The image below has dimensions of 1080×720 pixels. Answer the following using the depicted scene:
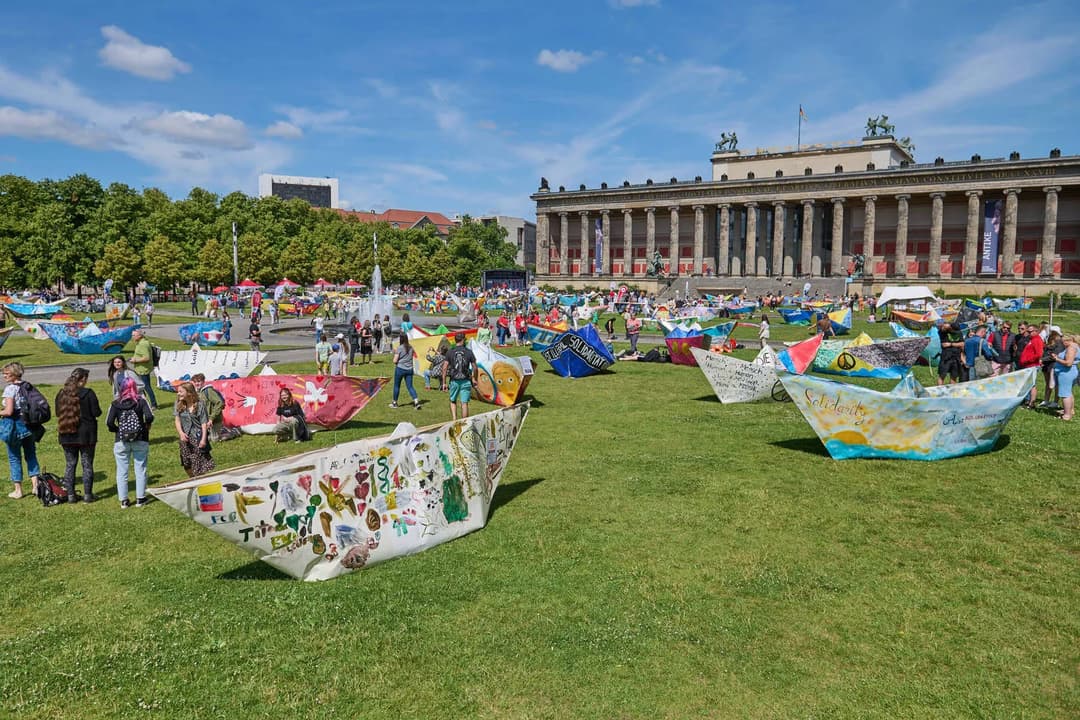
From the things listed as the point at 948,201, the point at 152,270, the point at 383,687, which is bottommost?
the point at 383,687

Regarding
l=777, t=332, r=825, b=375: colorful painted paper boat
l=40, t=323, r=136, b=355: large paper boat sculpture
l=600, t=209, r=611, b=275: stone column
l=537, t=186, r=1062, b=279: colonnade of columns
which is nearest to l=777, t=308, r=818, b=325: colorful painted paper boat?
l=777, t=332, r=825, b=375: colorful painted paper boat

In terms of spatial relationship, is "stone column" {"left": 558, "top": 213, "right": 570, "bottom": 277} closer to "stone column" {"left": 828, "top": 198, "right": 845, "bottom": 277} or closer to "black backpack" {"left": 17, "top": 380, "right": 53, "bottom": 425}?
"stone column" {"left": 828, "top": 198, "right": 845, "bottom": 277}

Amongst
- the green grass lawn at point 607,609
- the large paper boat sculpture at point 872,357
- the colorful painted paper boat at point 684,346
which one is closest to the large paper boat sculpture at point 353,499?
the green grass lawn at point 607,609

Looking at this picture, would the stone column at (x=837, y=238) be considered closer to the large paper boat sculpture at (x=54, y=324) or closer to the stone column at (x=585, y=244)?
the stone column at (x=585, y=244)

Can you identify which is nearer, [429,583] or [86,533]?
[429,583]

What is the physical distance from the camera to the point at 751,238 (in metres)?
87.9

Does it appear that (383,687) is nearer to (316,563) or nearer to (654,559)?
(316,563)

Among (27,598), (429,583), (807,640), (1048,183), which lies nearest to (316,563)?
(429,583)

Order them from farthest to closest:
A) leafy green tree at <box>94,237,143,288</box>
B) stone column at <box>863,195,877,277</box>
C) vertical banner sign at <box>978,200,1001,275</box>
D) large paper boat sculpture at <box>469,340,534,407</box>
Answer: stone column at <box>863,195,877,277</box>, leafy green tree at <box>94,237,143,288</box>, vertical banner sign at <box>978,200,1001,275</box>, large paper boat sculpture at <box>469,340,534,407</box>

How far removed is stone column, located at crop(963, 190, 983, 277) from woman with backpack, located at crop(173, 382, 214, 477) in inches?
3224

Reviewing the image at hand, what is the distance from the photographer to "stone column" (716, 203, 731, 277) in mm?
89438

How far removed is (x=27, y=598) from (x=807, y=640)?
7.47m

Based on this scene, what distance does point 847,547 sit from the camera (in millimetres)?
8555

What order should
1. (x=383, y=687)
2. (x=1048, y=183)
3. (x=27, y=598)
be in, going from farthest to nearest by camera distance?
(x=1048, y=183), (x=27, y=598), (x=383, y=687)
